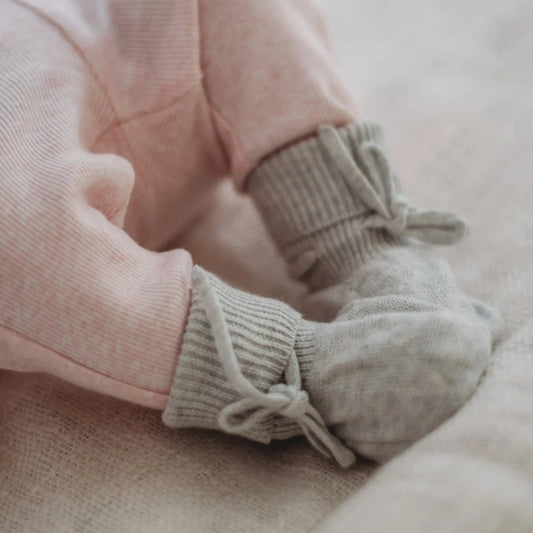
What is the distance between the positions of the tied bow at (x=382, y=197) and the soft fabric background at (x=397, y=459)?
73mm

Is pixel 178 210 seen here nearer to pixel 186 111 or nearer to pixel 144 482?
pixel 186 111

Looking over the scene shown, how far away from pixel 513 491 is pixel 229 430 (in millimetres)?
197

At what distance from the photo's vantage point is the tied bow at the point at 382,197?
24.8 inches

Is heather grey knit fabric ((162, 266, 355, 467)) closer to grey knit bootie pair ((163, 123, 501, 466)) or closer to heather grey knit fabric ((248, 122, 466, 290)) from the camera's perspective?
grey knit bootie pair ((163, 123, 501, 466))

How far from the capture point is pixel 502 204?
30.1 inches

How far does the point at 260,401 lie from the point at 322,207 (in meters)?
0.22

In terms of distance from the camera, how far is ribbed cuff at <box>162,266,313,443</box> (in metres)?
0.50

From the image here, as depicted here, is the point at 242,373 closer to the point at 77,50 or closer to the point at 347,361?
the point at 347,361

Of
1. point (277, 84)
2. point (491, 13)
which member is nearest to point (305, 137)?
point (277, 84)

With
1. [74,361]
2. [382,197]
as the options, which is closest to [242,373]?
[74,361]

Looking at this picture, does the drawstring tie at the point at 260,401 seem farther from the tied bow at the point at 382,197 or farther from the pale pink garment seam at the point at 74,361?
the tied bow at the point at 382,197

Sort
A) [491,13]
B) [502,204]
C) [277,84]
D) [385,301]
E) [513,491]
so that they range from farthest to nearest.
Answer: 1. [491,13]
2. [502,204]
3. [277,84]
4. [385,301]
5. [513,491]

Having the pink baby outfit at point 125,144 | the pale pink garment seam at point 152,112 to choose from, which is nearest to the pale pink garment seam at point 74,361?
the pink baby outfit at point 125,144

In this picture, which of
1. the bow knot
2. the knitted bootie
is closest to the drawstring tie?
the bow knot
